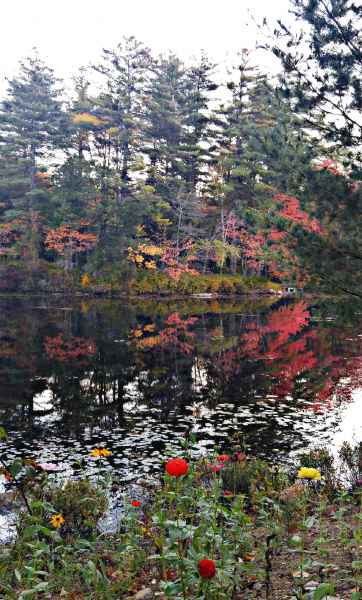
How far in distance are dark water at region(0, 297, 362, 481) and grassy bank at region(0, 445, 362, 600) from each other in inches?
58.3

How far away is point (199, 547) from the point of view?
2951 millimetres

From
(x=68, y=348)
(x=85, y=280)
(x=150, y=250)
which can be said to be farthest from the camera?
(x=150, y=250)

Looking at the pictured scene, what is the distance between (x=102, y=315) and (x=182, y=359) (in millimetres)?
10443

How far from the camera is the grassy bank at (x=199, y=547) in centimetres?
282

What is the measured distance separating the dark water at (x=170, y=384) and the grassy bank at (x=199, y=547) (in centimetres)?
148

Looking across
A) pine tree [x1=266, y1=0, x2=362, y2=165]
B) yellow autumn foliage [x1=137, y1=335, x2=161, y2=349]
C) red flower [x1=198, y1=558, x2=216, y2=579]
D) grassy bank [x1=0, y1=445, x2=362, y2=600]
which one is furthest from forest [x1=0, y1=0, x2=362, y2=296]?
red flower [x1=198, y1=558, x2=216, y2=579]

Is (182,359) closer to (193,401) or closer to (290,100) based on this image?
(193,401)

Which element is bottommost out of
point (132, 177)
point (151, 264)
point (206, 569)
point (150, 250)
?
point (206, 569)

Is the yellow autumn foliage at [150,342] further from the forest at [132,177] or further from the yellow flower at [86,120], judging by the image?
the yellow flower at [86,120]

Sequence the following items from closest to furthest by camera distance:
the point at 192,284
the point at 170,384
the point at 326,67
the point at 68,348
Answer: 1. the point at 326,67
2. the point at 170,384
3. the point at 68,348
4. the point at 192,284

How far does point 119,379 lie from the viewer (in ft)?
42.1

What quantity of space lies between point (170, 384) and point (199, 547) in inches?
376

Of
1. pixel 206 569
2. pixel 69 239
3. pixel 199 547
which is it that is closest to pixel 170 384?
pixel 199 547

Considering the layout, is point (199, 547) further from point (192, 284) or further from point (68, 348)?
point (192, 284)
